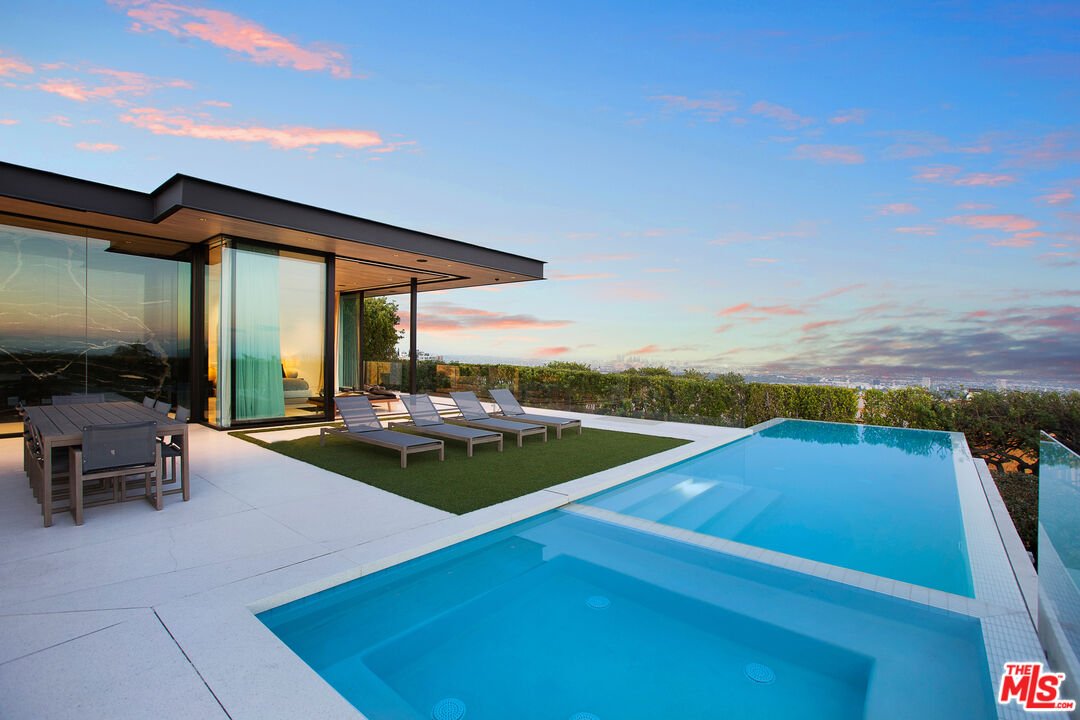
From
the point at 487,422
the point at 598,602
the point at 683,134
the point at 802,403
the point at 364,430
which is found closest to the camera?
the point at 598,602

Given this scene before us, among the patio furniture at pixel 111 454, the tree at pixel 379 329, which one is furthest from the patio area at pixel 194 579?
the tree at pixel 379 329

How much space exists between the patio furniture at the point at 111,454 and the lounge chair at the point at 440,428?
11.5 feet

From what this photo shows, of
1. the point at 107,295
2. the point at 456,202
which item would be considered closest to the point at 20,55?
the point at 107,295

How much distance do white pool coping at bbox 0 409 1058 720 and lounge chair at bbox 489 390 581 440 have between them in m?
3.29

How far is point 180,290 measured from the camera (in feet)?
31.2

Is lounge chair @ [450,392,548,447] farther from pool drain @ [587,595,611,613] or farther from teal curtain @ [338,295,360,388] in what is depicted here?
teal curtain @ [338,295,360,388]

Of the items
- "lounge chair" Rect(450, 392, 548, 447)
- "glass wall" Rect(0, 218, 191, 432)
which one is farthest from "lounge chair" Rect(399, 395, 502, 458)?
"glass wall" Rect(0, 218, 191, 432)

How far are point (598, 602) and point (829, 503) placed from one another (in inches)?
139

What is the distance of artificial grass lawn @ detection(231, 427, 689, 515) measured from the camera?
17.4 ft

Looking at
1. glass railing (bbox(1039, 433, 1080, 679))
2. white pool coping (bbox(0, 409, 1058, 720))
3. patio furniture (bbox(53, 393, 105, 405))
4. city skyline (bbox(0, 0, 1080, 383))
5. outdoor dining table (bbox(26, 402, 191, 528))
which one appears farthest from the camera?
city skyline (bbox(0, 0, 1080, 383))

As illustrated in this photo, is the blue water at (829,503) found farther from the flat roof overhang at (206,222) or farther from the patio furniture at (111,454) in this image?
the flat roof overhang at (206,222)

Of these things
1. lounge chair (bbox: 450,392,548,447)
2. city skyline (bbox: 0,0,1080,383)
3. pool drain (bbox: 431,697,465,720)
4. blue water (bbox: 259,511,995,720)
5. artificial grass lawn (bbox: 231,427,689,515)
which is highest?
city skyline (bbox: 0,0,1080,383)

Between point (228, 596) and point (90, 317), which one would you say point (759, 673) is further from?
point (90, 317)

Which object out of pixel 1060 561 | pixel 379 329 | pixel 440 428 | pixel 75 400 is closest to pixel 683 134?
pixel 440 428
